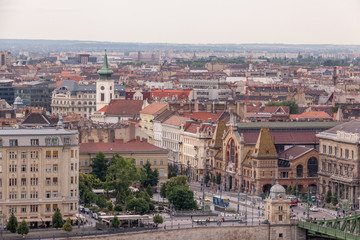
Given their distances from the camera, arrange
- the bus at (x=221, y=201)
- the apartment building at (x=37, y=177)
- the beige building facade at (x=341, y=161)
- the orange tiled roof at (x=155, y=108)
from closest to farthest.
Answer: the apartment building at (x=37, y=177), the bus at (x=221, y=201), the beige building facade at (x=341, y=161), the orange tiled roof at (x=155, y=108)

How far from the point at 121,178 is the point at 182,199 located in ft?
25.0

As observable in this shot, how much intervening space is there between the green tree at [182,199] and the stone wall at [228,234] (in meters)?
9.33

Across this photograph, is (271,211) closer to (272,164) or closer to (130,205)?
(130,205)

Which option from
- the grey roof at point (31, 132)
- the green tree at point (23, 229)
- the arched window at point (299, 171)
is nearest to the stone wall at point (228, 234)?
the green tree at point (23, 229)

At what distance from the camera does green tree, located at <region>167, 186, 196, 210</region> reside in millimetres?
101375

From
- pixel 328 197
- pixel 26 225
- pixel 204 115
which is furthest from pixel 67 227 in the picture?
pixel 204 115

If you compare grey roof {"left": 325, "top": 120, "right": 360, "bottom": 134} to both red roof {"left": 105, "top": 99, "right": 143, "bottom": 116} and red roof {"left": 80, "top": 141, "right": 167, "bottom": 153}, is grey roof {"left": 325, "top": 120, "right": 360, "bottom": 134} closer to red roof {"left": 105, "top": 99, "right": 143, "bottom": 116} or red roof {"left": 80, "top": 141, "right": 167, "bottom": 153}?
red roof {"left": 80, "top": 141, "right": 167, "bottom": 153}

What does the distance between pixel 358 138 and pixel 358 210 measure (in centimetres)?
889

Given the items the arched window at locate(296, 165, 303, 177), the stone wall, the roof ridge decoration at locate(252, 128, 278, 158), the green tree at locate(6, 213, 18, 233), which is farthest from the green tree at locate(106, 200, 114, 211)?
the arched window at locate(296, 165, 303, 177)

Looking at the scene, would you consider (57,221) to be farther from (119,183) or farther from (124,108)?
(124,108)

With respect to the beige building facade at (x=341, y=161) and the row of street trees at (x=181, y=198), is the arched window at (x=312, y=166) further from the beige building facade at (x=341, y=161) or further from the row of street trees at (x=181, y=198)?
the row of street trees at (x=181, y=198)

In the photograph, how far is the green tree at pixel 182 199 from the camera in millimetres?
101375

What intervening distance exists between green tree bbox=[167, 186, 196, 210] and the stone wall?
30.6 feet

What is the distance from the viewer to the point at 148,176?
11688 cm
